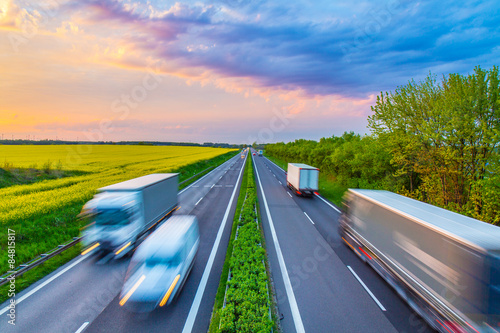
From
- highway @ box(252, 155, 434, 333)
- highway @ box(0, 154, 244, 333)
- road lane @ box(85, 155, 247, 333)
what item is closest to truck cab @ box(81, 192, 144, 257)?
highway @ box(0, 154, 244, 333)

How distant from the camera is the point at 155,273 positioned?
289 inches

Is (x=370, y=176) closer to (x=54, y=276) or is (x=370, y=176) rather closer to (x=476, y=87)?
(x=476, y=87)

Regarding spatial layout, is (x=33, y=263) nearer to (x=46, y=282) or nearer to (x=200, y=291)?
(x=46, y=282)

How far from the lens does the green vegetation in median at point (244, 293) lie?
639cm

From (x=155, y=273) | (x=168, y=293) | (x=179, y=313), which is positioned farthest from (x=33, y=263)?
(x=179, y=313)

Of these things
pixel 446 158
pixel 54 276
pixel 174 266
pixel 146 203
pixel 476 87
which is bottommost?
pixel 54 276

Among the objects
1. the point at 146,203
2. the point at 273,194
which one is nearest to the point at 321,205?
the point at 273,194

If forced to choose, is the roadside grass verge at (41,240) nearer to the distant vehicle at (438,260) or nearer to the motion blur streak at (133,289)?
the motion blur streak at (133,289)

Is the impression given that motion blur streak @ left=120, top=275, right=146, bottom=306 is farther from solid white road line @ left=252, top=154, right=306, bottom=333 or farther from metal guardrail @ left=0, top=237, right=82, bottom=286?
metal guardrail @ left=0, top=237, right=82, bottom=286

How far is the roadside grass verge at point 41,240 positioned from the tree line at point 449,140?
20189 millimetres

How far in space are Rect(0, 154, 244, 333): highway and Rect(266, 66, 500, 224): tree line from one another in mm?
13353

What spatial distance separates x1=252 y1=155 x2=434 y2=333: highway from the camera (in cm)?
720

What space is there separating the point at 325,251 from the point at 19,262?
1471 cm

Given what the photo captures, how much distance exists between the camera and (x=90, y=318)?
718cm
